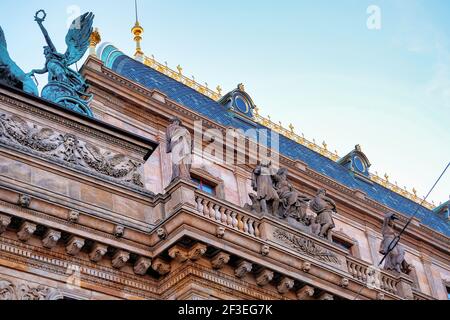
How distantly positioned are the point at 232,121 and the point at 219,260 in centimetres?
1148

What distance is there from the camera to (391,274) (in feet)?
79.2

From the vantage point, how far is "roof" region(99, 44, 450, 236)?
29.1 m

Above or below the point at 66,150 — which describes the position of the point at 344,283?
below

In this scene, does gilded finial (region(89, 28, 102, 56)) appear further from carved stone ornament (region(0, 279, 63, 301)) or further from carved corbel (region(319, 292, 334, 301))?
carved stone ornament (region(0, 279, 63, 301))

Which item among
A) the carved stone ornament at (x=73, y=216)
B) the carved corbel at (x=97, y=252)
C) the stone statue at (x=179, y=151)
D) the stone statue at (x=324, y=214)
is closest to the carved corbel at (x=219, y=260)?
the stone statue at (x=179, y=151)

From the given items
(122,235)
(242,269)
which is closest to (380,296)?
(242,269)

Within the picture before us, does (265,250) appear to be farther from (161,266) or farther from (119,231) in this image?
(119,231)

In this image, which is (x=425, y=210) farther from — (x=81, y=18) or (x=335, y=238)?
(x=81, y=18)

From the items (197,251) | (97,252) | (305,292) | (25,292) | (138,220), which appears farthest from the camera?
(305,292)

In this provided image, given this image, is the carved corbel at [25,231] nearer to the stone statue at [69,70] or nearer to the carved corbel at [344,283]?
the stone statue at [69,70]

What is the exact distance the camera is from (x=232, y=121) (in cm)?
3073

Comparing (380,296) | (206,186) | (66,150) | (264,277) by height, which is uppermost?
(206,186)

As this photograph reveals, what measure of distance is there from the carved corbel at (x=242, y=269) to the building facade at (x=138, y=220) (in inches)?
1.0
